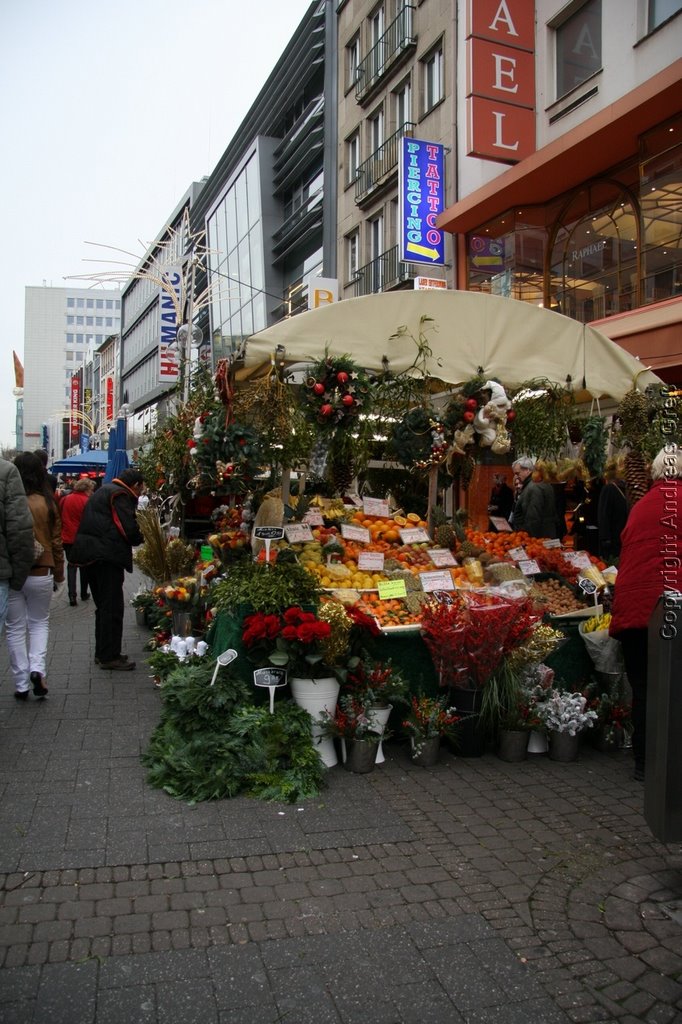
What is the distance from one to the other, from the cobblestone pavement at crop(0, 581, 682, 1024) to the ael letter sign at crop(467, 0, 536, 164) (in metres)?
11.6

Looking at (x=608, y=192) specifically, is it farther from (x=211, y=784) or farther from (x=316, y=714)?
(x=211, y=784)

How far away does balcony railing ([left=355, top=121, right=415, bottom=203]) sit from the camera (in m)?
19.8

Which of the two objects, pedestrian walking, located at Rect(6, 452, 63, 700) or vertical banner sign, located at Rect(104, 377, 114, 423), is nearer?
pedestrian walking, located at Rect(6, 452, 63, 700)

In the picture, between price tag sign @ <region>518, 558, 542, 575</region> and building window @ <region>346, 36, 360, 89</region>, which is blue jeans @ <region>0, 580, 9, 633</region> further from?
building window @ <region>346, 36, 360, 89</region>

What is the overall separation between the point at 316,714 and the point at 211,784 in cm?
82

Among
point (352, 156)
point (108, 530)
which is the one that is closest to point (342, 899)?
point (108, 530)

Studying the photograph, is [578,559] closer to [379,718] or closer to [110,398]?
[379,718]

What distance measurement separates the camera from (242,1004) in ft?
8.78

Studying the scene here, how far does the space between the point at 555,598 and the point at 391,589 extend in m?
1.52

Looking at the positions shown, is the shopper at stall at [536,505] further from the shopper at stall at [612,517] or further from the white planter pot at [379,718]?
the white planter pot at [379,718]

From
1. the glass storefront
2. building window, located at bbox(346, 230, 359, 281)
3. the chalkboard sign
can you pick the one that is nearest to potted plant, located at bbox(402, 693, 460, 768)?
the chalkboard sign

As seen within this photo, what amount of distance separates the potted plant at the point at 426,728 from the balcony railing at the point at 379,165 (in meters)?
17.7

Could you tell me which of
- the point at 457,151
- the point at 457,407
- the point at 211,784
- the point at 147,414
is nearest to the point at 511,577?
the point at 457,407

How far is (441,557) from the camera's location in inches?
270
